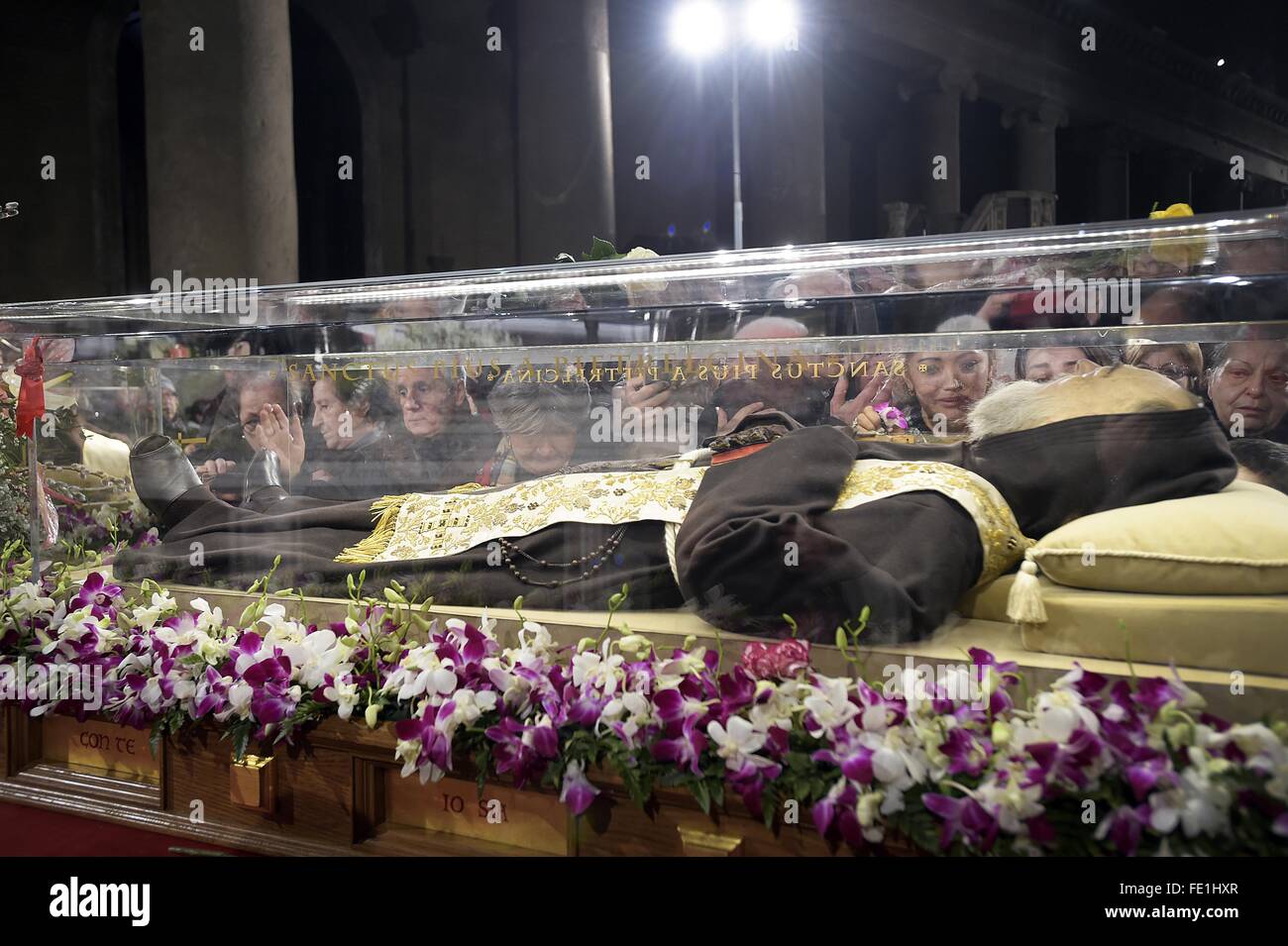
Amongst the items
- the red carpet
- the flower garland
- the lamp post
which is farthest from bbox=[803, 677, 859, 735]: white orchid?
the lamp post

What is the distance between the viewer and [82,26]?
6457 millimetres

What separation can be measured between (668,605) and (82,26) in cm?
678

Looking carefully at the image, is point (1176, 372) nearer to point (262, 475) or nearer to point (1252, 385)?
point (1252, 385)

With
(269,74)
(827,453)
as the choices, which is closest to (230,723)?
(827,453)

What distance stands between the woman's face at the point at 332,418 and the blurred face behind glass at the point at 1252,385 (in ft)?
5.74

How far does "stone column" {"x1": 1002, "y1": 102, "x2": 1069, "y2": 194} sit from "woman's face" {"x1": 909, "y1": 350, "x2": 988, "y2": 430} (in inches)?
258

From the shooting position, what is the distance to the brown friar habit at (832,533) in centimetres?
164

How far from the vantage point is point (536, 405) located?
205 cm

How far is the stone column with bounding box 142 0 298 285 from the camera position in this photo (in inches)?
156

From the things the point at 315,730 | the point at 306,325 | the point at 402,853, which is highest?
the point at 306,325

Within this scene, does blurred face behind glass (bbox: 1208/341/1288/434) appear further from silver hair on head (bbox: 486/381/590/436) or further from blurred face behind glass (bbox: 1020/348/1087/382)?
silver hair on head (bbox: 486/381/590/436)

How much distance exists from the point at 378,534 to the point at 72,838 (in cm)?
91
